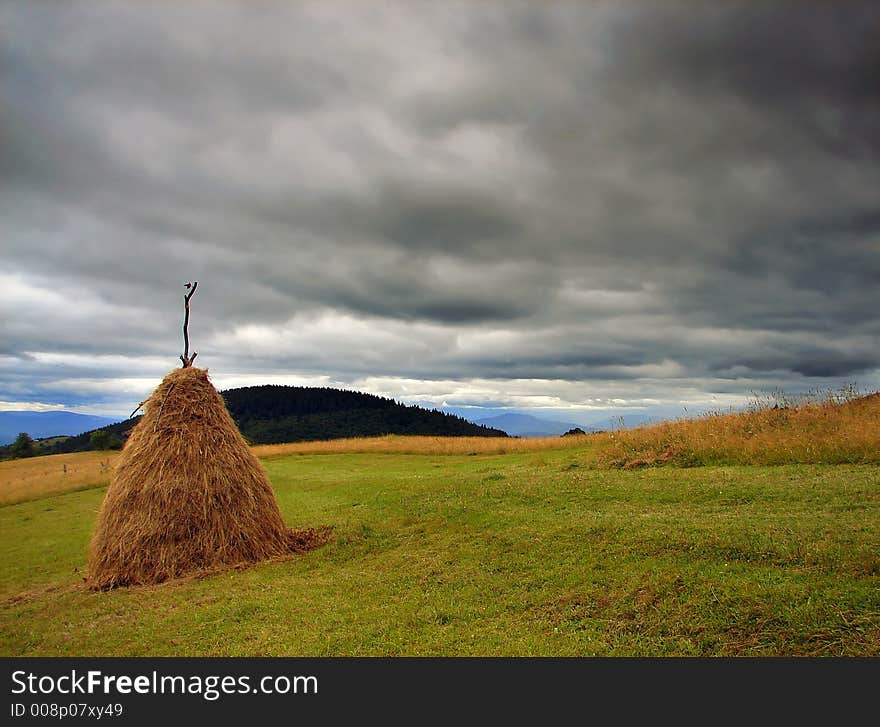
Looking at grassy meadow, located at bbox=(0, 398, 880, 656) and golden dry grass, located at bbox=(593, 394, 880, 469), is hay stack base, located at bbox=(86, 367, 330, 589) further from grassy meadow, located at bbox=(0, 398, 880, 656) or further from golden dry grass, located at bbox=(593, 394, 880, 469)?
golden dry grass, located at bbox=(593, 394, 880, 469)

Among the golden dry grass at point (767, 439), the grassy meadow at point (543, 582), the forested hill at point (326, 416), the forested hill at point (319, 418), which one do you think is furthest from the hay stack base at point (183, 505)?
the forested hill at point (326, 416)

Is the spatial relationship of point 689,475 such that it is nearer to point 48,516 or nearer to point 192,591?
point 192,591

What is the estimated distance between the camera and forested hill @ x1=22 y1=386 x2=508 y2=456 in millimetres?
122625

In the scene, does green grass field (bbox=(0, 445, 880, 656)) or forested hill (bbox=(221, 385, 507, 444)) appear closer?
green grass field (bbox=(0, 445, 880, 656))

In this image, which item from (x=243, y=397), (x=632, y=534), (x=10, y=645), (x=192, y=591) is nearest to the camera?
(x=10, y=645)

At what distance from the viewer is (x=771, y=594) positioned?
22.6ft

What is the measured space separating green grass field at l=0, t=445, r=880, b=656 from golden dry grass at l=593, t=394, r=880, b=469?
3.52ft

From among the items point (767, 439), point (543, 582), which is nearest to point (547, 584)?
point (543, 582)

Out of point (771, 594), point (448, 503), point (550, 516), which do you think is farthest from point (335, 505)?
point (771, 594)

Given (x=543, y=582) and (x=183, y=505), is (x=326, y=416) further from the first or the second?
(x=543, y=582)

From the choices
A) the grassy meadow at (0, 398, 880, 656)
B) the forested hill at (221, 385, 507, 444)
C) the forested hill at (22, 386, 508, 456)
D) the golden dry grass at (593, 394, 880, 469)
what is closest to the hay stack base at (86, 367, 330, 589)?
the grassy meadow at (0, 398, 880, 656)

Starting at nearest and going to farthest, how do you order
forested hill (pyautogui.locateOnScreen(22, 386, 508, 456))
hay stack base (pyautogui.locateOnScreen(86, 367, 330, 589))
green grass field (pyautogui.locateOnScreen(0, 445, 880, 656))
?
green grass field (pyautogui.locateOnScreen(0, 445, 880, 656))
hay stack base (pyautogui.locateOnScreen(86, 367, 330, 589))
forested hill (pyautogui.locateOnScreen(22, 386, 508, 456))

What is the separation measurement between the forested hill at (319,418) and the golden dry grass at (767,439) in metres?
85.7

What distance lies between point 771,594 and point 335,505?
13.3 metres
